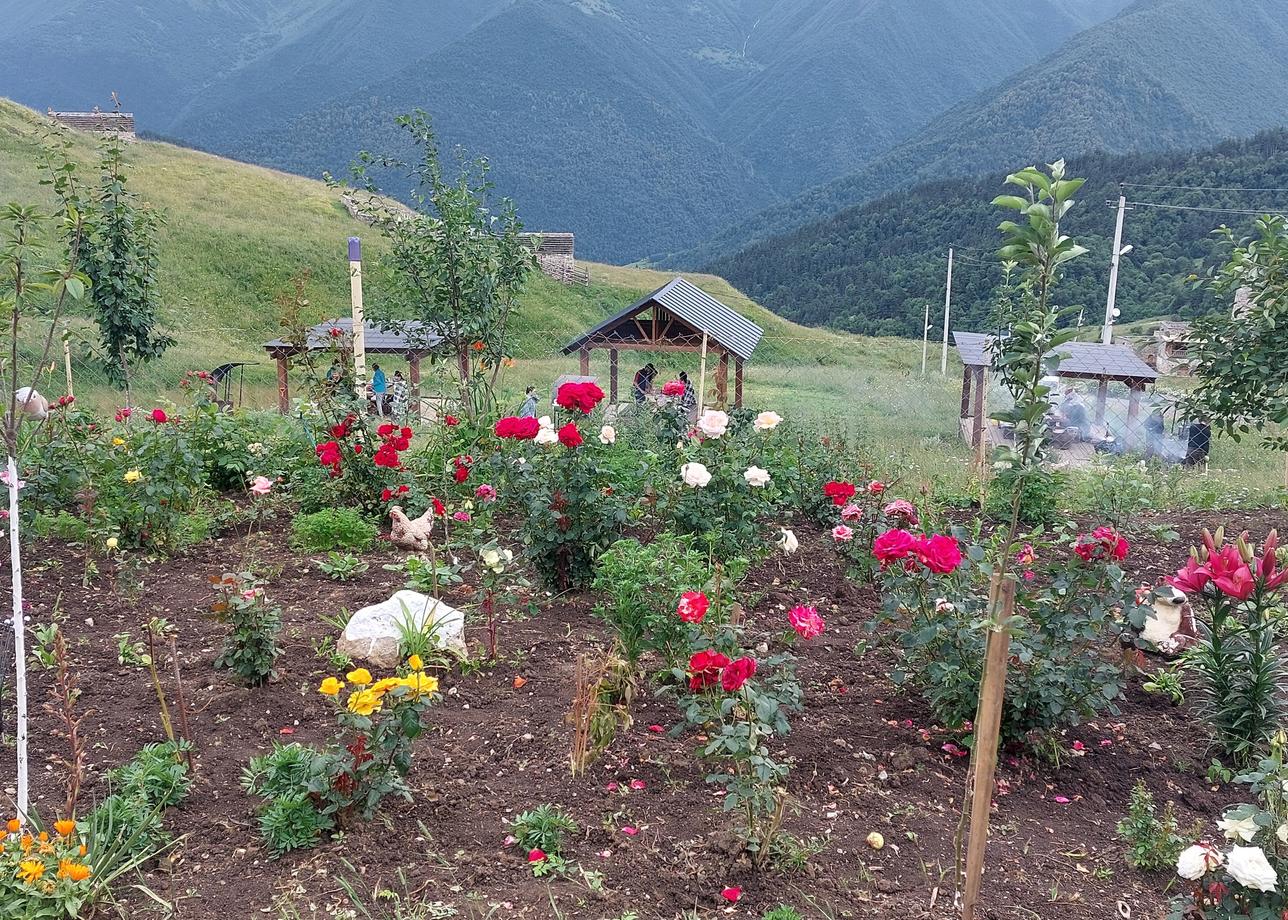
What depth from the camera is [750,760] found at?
2.52 m

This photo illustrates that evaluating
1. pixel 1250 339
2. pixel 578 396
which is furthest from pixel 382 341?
pixel 1250 339

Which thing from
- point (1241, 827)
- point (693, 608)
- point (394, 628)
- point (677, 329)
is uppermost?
point (677, 329)

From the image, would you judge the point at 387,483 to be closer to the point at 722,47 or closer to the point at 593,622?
the point at 593,622

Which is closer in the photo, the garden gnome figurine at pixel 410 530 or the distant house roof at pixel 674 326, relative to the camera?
the garden gnome figurine at pixel 410 530

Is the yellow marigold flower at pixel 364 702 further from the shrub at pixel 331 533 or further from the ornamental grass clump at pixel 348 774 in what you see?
the shrub at pixel 331 533

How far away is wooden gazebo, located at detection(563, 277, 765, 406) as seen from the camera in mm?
10453

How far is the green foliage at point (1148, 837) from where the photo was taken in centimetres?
269

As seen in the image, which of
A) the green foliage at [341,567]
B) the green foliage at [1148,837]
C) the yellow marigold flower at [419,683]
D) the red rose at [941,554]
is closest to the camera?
the yellow marigold flower at [419,683]

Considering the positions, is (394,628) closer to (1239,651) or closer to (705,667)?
(705,667)

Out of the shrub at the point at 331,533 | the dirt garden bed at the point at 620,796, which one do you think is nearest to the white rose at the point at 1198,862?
the dirt garden bed at the point at 620,796

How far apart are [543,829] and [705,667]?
2.37 ft

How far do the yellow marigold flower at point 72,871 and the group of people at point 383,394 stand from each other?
4.22 m

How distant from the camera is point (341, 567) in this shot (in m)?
5.07

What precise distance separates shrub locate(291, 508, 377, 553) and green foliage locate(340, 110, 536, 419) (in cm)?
203
